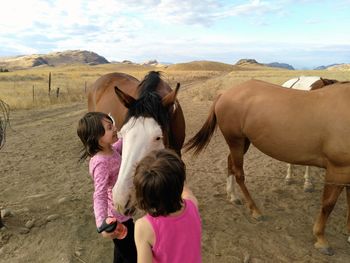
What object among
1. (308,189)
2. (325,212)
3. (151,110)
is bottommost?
(308,189)

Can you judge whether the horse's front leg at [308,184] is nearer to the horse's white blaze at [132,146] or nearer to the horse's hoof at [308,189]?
the horse's hoof at [308,189]

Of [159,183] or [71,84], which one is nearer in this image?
[159,183]

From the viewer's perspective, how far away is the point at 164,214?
171cm

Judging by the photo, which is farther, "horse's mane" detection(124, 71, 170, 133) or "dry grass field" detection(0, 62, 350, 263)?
"dry grass field" detection(0, 62, 350, 263)

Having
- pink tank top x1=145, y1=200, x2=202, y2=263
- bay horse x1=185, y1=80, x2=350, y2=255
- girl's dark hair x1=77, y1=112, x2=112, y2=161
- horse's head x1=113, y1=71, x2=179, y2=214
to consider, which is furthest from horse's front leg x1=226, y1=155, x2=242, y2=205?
Result: pink tank top x1=145, y1=200, x2=202, y2=263

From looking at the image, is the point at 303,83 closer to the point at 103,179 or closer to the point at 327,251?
the point at 327,251

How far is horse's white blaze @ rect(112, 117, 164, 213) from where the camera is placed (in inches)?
98.8

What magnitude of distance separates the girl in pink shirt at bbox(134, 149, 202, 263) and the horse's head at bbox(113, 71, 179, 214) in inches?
30.8

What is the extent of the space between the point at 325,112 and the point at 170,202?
2.86 m

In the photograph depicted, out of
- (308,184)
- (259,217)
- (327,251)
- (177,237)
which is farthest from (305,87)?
(177,237)

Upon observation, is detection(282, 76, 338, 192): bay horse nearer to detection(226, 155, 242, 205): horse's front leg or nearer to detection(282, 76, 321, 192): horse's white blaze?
detection(282, 76, 321, 192): horse's white blaze

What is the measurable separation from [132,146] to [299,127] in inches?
87.7

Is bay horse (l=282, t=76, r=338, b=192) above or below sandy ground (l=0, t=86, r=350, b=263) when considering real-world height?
above

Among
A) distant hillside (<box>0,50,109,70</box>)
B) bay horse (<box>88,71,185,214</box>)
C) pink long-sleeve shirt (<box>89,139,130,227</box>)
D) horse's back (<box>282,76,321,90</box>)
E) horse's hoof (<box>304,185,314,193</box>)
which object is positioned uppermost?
horse's back (<box>282,76,321,90</box>)
